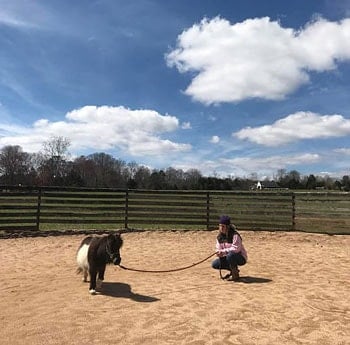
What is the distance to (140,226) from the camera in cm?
1978

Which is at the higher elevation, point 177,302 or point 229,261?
point 229,261

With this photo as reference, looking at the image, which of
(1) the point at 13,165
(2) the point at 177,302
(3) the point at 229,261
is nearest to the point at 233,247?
(3) the point at 229,261

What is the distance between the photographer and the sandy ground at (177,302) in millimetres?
5770

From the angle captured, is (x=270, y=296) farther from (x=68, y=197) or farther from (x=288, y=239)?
(x=68, y=197)

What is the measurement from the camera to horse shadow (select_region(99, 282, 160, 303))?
24.3ft

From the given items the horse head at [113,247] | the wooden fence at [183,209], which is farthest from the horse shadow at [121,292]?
the wooden fence at [183,209]

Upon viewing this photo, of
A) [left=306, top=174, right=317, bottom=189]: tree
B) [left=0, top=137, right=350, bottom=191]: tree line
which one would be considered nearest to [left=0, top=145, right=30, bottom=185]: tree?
[left=0, top=137, right=350, bottom=191]: tree line

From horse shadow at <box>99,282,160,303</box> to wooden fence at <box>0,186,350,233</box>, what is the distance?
9670 mm

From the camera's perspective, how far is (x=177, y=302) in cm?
719

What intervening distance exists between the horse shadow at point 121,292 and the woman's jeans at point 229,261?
1.92 meters

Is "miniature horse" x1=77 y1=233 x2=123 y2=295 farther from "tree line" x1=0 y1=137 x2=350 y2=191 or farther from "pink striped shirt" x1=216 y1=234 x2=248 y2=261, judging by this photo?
"tree line" x1=0 y1=137 x2=350 y2=191

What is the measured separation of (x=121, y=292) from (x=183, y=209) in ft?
36.8

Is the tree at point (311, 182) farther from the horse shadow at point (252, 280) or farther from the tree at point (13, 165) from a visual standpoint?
the horse shadow at point (252, 280)

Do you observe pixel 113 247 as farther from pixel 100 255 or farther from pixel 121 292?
pixel 121 292
